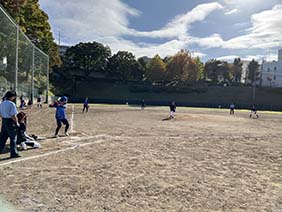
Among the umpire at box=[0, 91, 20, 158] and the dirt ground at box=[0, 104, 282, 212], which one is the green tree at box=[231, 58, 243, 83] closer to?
the dirt ground at box=[0, 104, 282, 212]

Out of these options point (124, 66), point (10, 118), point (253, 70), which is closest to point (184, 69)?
point (124, 66)

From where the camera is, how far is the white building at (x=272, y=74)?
3590 inches

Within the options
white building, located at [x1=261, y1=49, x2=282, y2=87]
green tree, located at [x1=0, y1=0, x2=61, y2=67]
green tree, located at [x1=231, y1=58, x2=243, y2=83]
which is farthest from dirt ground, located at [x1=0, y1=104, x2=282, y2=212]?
white building, located at [x1=261, y1=49, x2=282, y2=87]

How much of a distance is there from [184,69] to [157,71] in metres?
7.29

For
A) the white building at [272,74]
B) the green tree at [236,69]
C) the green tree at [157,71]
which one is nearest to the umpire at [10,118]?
the green tree at [157,71]

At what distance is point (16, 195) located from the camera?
457cm

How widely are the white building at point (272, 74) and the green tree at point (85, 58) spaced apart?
52545 millimetres

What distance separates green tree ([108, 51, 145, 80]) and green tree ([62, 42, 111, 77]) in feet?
9.38

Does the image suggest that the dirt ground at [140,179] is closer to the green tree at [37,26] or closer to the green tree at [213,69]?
the green tree at [37,26]

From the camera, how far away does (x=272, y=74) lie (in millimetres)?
93562

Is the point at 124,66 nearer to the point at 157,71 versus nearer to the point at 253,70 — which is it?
the point at 157,71

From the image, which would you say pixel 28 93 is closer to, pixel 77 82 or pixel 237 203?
pixel 237 203

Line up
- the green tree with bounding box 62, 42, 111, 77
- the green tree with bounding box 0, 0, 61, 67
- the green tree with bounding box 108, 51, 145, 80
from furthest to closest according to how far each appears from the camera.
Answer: the green tree with bounding box 108, 51, 145, 80
the green tree with bounding box 62, 42, 111, 77
the green tree with bounding box 0, 0, 61, 67

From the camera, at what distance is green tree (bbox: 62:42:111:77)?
238 ft
